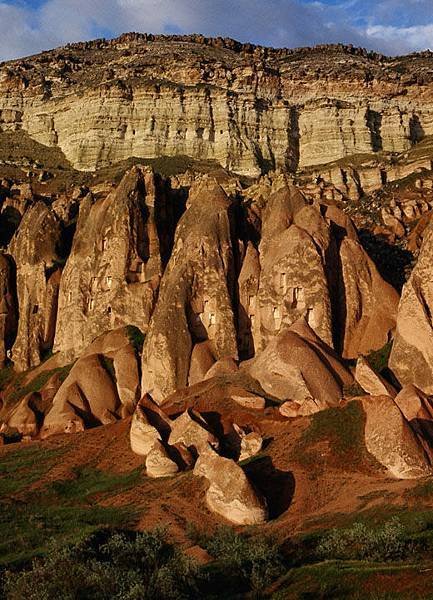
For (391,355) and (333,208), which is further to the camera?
(333,208)

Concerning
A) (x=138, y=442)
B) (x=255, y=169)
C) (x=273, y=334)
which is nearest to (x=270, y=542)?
(x=138, y=442)

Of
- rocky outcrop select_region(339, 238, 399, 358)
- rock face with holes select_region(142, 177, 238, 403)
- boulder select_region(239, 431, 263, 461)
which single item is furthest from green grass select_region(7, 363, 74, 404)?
boulder select_region(239, 431, 263, 461)

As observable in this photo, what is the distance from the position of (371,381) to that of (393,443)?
7.91 meters

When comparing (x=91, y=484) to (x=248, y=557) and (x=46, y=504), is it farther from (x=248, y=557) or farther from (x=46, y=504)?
(x=248, y=557)

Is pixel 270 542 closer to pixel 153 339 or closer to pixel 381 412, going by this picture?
pixel 381 412

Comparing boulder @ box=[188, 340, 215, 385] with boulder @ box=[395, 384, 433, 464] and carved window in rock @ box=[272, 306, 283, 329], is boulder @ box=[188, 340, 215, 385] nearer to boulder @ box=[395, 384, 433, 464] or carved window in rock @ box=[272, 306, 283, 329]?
carved window in rock @ box=[272, 306, 283, 329]

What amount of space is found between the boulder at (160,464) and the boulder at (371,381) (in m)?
10.3

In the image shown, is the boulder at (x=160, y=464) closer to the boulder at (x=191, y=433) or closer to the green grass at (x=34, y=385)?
the boulder at (x=191, y=433)

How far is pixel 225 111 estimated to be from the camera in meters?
155

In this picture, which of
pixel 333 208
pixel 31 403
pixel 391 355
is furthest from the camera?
pixel 333 208

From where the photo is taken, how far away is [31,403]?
5141 cm

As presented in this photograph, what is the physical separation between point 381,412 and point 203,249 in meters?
23.4

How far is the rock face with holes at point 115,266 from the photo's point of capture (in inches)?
2215

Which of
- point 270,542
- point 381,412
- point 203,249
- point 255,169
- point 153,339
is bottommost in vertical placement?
point 270,542
